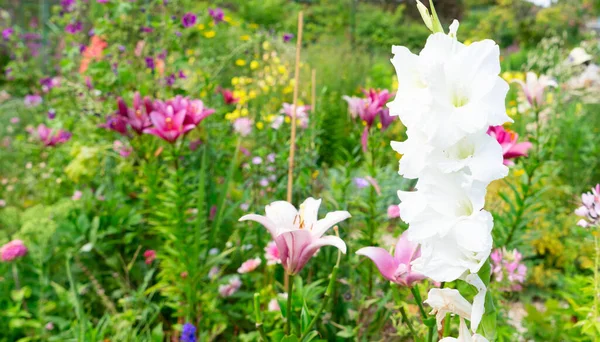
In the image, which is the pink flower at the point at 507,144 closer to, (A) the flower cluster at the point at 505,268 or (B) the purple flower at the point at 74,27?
(A) the flower cluster at the point at 505,268

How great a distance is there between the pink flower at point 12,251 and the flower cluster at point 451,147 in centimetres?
178

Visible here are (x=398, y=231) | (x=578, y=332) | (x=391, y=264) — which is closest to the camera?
(x=391, y=264)

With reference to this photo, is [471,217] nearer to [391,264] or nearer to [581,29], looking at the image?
[391,264]

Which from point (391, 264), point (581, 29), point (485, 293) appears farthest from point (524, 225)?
point (581, 29)

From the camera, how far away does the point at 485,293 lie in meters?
0.70

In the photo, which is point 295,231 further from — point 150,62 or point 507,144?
point 150,62

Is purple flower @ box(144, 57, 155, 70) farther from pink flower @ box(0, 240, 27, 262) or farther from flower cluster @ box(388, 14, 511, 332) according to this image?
flower cluster @ box(388, 14, 511, 332)

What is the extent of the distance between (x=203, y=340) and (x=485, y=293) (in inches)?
52.0

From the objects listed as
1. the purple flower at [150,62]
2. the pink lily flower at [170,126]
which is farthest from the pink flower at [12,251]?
the purple flower at [150,62]

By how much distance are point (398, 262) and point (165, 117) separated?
1.16 metres

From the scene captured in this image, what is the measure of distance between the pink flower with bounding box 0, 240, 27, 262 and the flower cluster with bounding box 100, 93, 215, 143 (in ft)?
A: 1.90

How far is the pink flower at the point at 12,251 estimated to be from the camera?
78.4 inches

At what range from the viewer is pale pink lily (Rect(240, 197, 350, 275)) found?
102cm

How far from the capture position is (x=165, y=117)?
1.89m
